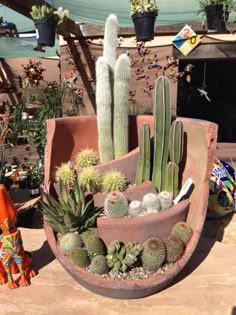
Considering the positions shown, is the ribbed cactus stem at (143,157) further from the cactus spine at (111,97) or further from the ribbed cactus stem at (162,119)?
the cactus spine at (111,97)

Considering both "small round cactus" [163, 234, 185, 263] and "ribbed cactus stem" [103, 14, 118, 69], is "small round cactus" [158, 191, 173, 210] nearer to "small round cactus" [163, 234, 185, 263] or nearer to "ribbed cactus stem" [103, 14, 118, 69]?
"small round cactus" [163, 234, 185, 263]

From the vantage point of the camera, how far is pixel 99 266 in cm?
230

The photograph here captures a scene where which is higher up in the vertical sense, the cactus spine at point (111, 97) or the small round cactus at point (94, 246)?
the cactus spine at point (111, 97)

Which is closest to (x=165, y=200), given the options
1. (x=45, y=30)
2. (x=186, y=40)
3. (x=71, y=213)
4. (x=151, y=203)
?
(x=151, y=203)

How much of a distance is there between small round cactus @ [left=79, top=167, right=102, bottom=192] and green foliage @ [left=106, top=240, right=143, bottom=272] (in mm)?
566

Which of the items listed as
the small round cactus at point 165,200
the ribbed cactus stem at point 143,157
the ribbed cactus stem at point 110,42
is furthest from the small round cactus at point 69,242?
the ribbed cactus stem at point 110,42

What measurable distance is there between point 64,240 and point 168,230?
787 millimetres

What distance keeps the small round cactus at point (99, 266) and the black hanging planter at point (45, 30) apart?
3116mm

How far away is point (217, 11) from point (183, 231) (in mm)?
3497

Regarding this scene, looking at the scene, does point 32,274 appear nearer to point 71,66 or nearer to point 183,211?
point 183,211

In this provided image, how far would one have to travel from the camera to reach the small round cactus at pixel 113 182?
2.75m

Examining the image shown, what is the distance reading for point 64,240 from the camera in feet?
7.93

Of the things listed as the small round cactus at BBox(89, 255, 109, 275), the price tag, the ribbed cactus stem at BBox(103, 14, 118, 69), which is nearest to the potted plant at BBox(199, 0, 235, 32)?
the price tag

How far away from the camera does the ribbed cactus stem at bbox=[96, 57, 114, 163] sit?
299cm
